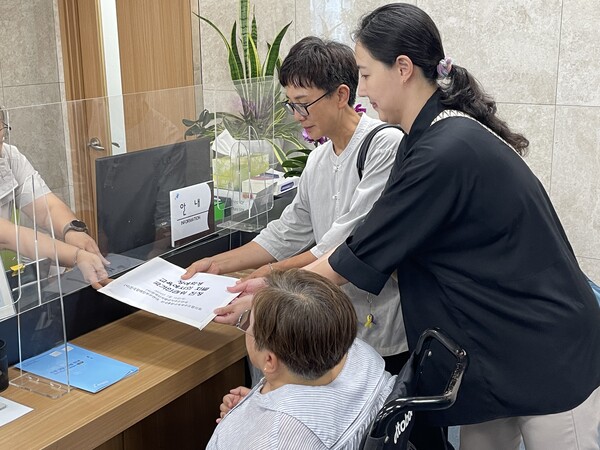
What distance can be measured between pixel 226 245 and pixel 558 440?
4.02 feet

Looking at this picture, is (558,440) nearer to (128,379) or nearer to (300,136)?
(128,379)

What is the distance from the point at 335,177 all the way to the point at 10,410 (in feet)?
3.37

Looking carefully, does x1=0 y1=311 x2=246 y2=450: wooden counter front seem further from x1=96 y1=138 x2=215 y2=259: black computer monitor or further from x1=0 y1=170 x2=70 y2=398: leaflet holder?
x1=96 y1=138 x2=215 y2=259: black computer monitor

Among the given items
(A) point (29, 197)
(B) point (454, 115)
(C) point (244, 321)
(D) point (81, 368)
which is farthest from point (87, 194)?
(B) point (454, 115)

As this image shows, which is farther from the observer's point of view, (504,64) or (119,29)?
(119,29)

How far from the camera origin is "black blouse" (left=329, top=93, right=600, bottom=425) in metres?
1.57

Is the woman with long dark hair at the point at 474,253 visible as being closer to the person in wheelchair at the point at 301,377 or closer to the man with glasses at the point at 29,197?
the person in wheelchair at the point at 301,377

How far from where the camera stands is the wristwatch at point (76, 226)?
6.25 ft

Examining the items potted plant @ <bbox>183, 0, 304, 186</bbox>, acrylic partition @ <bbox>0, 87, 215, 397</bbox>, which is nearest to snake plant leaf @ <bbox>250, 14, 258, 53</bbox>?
potted plant @ <bbox>183, 0, 304, 186</bbox>

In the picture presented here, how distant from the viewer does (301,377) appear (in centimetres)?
143

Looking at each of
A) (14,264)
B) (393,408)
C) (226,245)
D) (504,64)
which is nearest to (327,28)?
(504,64)

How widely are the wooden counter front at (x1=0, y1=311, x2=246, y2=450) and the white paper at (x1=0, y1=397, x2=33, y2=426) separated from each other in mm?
16

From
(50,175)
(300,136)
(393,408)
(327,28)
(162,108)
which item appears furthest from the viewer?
(327,28)

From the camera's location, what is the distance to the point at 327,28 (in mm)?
3709
